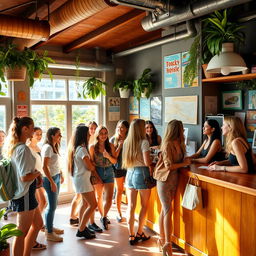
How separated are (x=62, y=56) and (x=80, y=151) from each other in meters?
3.02

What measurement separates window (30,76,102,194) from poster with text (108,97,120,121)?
317mm

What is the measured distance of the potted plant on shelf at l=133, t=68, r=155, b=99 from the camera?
589 cm

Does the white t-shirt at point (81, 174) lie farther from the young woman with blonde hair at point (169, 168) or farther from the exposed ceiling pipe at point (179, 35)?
the exposed ceiling pipe at point (179, 35)

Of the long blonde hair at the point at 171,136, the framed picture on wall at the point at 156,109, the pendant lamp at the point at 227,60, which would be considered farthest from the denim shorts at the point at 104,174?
the pendant lamp at the point at 227,60

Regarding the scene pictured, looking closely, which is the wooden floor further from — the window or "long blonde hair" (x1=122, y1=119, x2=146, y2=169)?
the window

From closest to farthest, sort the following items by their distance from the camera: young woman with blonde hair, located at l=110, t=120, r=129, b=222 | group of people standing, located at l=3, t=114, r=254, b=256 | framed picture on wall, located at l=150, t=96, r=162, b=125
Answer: group of people standing, located at l=3, t=114, r=254, b=256
young woman with blonde hair, located at l=110, t=120, r=129, b=222
framed picture on wall, located at l=150, t=96, r=162, b=125

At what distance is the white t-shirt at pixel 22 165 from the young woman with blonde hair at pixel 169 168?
1.47 meters

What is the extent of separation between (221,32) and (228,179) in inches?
78.7

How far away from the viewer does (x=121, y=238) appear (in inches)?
164

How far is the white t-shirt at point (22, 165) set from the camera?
2.81 metres

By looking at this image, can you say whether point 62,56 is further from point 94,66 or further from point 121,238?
point 121,238

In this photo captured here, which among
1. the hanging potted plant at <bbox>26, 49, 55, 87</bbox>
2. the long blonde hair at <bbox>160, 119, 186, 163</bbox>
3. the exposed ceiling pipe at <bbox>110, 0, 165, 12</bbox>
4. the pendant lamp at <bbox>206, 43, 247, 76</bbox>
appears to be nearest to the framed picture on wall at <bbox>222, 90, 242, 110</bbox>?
the pendant lamp at <bbox>206, 43, 247, 76</bbox>

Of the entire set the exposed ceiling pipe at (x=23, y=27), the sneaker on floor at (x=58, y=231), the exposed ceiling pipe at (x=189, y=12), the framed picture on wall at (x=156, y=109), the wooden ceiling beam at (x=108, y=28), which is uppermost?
the wooden ceiling beam at (x=108, y=28)

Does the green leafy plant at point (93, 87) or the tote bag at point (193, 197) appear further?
the green leafy plant at point (93, 87)
